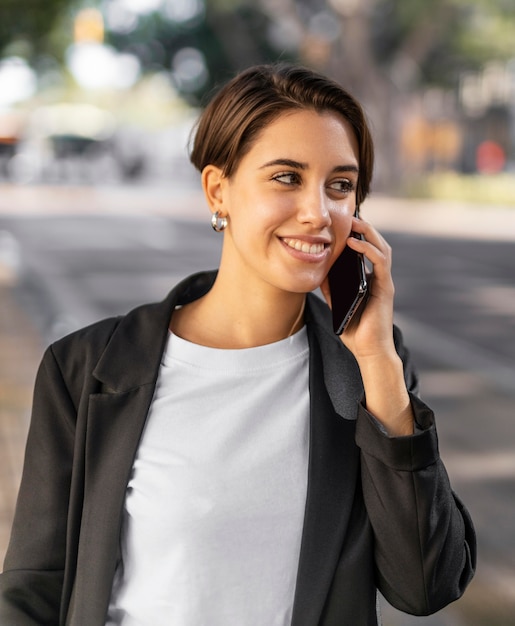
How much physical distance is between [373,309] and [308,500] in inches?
14.5

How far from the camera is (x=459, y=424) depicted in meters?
6.88

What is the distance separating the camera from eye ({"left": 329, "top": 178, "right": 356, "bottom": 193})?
205 centimetres

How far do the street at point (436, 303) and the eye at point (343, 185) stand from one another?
2.30 m

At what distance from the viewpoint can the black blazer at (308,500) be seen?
195 cm

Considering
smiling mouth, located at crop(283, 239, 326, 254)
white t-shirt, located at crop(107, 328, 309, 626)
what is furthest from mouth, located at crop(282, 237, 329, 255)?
white t-shirt, located at crop(107, 328, 309, 626)

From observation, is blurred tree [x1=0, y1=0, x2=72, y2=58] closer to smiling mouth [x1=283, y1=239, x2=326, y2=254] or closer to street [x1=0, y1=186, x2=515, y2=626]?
street [x1=0, y1=186, x2=515, y2=626]

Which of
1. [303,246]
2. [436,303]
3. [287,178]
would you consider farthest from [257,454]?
[436,303]

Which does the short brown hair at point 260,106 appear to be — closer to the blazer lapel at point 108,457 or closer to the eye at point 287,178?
the eye at point 287,178

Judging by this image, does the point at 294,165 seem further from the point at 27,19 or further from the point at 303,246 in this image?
the point at 27,19

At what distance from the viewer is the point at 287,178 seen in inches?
79.4

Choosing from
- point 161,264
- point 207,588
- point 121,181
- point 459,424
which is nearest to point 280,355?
point 207,588

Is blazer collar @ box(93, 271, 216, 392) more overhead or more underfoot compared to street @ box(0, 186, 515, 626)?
more overhead

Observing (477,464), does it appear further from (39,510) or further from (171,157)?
(171,157)

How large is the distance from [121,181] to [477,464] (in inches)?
1563
